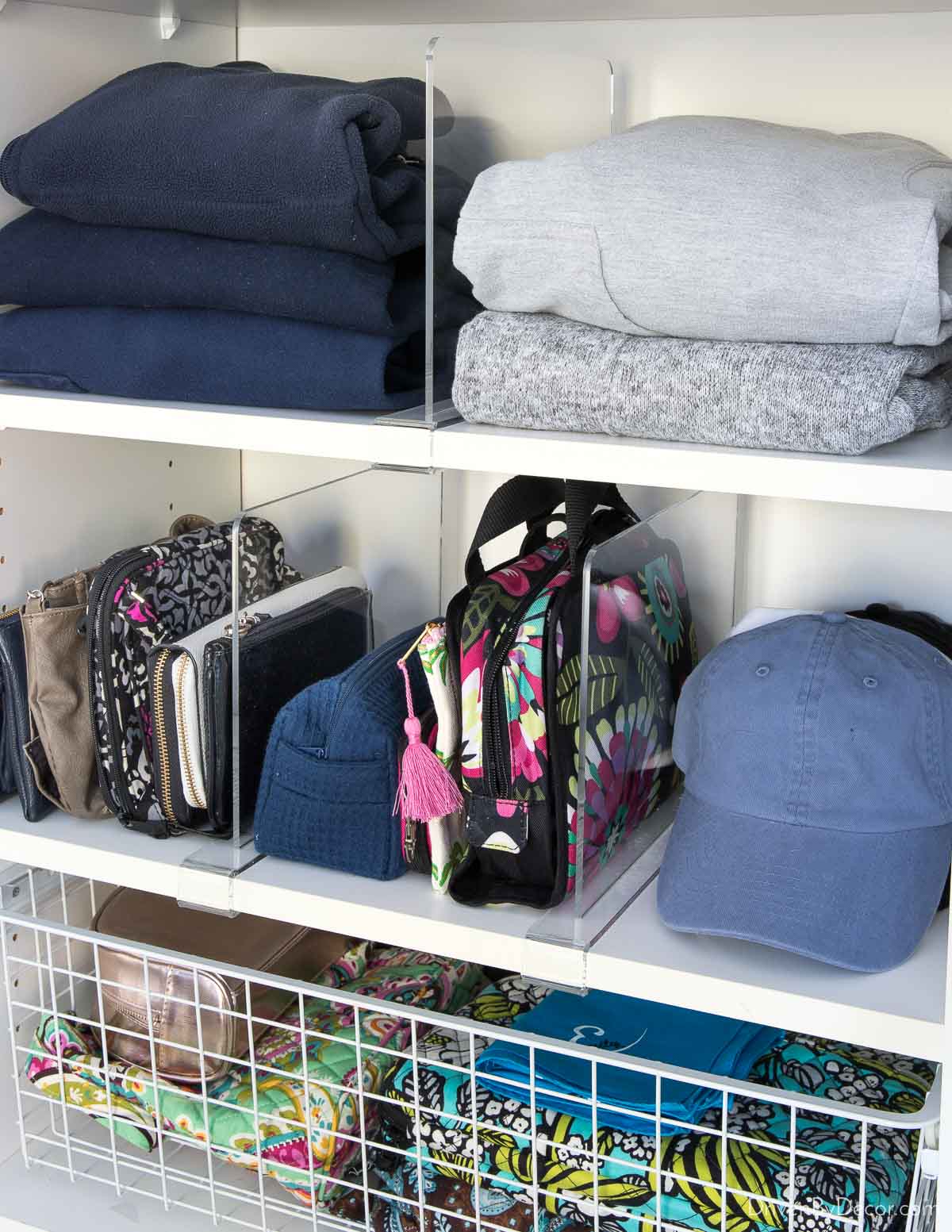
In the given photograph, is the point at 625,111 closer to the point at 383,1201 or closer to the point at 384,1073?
the point at 384,1073

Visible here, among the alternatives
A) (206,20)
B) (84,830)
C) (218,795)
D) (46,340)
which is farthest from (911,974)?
(206,20)

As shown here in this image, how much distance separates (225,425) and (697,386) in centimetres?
36

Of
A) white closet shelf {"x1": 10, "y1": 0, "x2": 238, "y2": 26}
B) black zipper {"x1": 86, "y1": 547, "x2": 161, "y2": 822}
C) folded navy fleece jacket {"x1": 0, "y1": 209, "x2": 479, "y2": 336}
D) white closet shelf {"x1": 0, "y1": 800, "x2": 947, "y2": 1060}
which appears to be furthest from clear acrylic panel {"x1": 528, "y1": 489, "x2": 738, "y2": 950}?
white closet shelf {"x1": 10, "y1": 0, "x2": 238, "y2": 26}

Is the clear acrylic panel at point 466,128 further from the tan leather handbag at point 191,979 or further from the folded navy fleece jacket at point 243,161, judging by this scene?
the tan leather handbag at point 191,979

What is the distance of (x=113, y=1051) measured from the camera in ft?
4.30

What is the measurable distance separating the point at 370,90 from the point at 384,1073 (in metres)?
0.80

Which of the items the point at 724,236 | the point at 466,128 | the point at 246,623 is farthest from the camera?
the point at 246,623

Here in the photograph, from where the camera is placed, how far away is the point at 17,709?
121 centimetres

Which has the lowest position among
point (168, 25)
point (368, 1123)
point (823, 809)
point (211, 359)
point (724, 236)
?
point (368, 1123)

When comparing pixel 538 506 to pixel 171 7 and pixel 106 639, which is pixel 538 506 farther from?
pixel 171 7

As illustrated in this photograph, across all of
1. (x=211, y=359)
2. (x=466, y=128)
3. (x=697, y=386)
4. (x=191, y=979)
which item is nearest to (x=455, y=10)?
(x=466, y=128)

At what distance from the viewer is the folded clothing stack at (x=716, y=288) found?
2.84ft

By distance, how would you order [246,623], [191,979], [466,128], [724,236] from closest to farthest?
[724,236], [466,128], [246,623], [191,979]

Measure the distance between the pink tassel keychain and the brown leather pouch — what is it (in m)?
0.31
